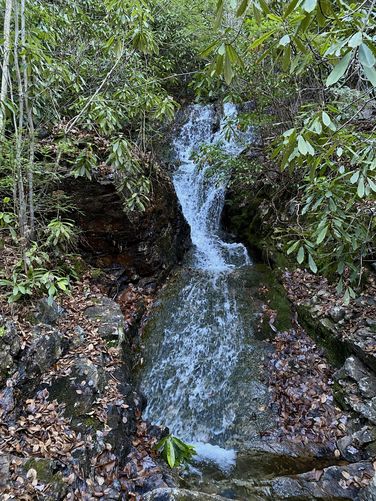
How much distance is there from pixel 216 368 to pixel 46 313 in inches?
115

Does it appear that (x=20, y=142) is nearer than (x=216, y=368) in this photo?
Yes

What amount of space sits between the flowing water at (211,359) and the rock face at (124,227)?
30.8 inches

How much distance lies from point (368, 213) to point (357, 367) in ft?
7.50

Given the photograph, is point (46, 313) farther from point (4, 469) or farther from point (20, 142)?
point (20, 142)

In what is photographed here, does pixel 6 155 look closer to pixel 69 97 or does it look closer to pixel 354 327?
pixel 69 97

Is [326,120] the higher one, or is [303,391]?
[326,120]

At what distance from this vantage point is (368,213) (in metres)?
3.49

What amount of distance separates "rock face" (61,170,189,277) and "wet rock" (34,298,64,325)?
190cm

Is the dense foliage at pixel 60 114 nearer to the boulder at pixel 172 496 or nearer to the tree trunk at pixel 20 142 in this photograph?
the tree trunk at pixel 20 142

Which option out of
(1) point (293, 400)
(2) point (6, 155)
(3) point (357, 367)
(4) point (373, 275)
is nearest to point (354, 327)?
(3) point (357, 367)

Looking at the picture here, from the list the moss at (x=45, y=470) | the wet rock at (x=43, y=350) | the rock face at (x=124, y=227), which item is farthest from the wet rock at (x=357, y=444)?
the rock face at (x=124, y=227)

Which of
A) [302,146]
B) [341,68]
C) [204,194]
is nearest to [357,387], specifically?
[302,146]

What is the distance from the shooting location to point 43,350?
13.1 ft

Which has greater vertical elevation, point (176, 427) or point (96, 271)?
point (96, 271)
